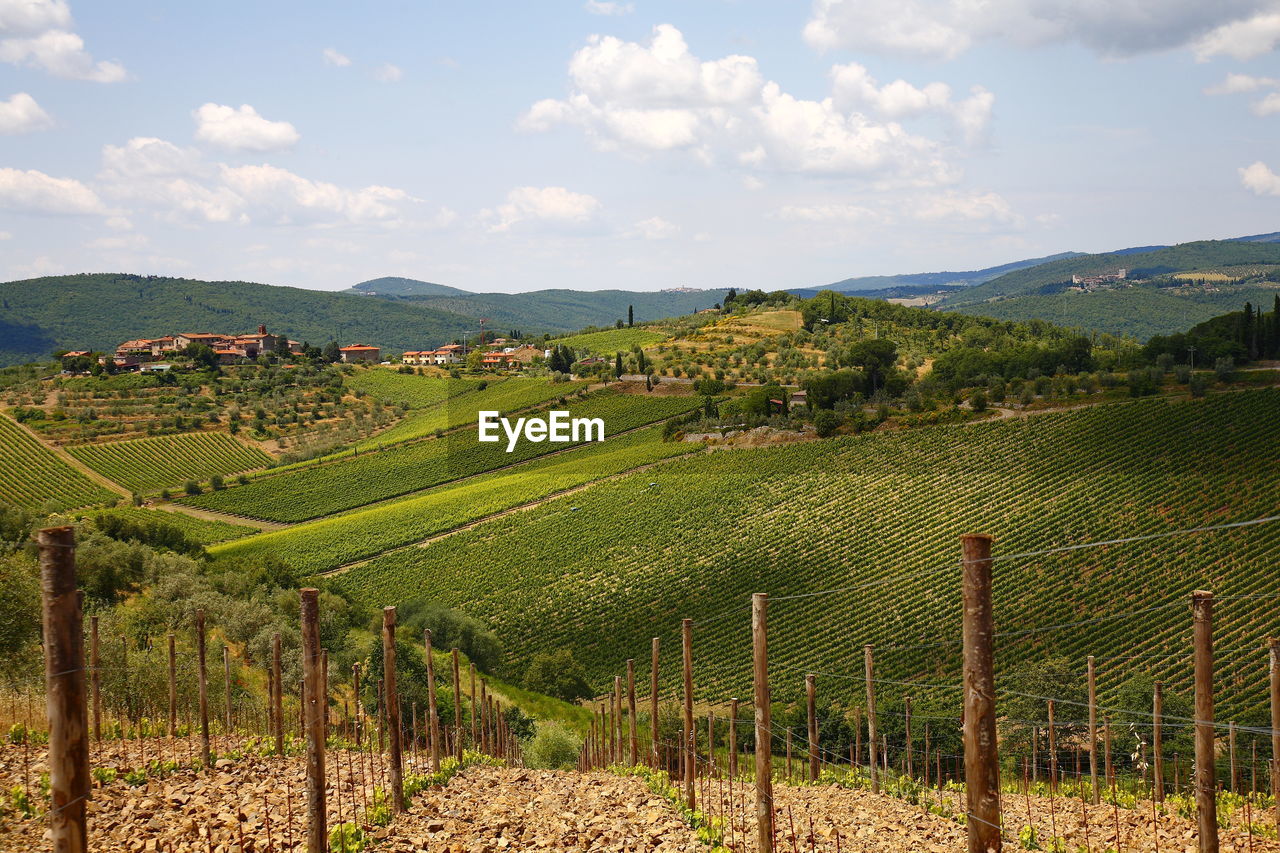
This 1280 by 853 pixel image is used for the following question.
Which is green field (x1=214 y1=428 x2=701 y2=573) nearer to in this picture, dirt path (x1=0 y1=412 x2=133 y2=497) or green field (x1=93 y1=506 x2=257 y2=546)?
green field (x1=93 y1=506 x2=257 y2=546)

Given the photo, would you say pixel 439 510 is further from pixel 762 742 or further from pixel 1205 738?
pixel 1205 738

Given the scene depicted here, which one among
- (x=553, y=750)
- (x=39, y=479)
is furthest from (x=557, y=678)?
(x=39, y=479)

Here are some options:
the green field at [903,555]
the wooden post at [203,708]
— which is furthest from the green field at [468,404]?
the wooden post at [203,708]

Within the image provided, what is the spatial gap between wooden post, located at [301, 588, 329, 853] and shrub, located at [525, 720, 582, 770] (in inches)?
745

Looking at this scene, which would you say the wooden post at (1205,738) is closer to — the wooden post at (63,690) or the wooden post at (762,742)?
the wooden post at (762,742)

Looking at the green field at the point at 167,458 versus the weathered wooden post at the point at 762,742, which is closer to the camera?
the weathered wooden post at the point at 762,742

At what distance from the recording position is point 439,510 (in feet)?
229

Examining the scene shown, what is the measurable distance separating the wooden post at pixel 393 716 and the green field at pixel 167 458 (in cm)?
7845

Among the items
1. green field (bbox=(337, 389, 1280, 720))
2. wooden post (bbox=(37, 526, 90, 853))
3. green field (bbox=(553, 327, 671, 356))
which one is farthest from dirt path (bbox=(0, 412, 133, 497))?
wooden post (bbox=(37, 526, 90, 853))

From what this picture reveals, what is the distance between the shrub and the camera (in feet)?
89.9

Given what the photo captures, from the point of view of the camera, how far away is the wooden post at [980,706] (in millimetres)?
6164

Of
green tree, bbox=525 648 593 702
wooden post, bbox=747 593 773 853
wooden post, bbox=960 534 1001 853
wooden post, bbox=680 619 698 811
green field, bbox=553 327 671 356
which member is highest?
green field, bbox=553 327 671 356

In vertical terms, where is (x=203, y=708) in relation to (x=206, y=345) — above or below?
below

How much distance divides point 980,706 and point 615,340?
140 meters
